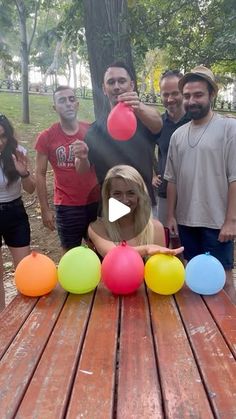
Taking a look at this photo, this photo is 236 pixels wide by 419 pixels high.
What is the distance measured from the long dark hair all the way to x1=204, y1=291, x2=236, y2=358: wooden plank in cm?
165

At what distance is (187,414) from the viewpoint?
43.4 inches

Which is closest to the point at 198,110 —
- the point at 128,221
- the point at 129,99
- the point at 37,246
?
the point at 129,99

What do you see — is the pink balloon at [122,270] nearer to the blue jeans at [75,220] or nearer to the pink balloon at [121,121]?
the pink balloon at [121,121]

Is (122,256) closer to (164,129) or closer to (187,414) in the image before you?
(187,414)

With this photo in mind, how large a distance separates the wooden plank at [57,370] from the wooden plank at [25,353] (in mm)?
24

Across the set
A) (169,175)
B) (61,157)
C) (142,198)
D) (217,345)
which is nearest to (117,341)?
(217,345)

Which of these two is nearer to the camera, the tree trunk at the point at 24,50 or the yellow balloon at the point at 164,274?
the yellow balloon at the point at 164,274

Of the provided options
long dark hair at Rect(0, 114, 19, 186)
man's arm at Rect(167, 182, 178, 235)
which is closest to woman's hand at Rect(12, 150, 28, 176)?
long dark hair at Rect(0, 114, 19, 186)

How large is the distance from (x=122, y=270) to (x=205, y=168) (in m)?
1.10

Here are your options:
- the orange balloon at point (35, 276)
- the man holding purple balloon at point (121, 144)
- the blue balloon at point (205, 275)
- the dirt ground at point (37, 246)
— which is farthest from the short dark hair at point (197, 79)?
the dirt ground at point (37, 246)

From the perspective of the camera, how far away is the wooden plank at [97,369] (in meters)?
1.12

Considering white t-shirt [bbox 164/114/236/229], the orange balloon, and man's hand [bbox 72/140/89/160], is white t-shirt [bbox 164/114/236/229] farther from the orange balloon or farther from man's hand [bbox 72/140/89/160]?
the orange balloon

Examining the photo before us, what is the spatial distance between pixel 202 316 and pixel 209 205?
3.56 ft

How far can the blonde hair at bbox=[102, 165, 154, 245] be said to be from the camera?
7.16 feet
